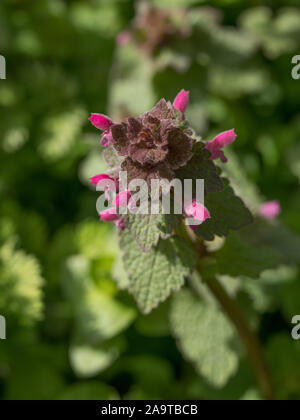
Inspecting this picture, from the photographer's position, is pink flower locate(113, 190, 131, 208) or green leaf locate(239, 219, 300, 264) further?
green leaf locate(239, 219, 300, 264)

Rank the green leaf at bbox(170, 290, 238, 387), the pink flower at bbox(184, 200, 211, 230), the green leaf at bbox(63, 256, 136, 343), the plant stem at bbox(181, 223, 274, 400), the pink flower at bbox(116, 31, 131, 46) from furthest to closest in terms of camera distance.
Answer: the pink flower at bbox(116, 31, 131, 46), the green leaf at bbox(63, 256, 136, 343), the green leaf at bbox(170, 290, 238, 387), the plant stem at bbox(181, 223, 274, 400), the pink flower at bbox(184, 200, 211, 230)

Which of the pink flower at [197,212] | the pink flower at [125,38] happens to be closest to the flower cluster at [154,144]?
the pink flower at [197,212]

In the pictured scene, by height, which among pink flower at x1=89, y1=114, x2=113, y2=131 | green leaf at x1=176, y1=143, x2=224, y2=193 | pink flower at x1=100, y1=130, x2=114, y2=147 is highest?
pink flower at x1=89, y1=114, x2=113, y2=131

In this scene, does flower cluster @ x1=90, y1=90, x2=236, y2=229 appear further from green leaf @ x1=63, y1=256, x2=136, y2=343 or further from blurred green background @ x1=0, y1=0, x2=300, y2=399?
green leaf @ x1=63, y1=256, x2=136, y2=343

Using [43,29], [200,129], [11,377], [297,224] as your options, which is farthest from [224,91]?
[11,377]

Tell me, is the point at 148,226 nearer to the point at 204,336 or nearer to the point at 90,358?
the point at 204,336

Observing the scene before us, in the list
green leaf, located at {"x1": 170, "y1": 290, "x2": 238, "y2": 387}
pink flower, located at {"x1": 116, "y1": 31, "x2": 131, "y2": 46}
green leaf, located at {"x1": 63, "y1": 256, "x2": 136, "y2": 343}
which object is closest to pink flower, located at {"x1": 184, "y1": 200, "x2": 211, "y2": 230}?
green leaf, located at {"x1": 170, "y1": 290, "x2": 238, "y2": 387}
